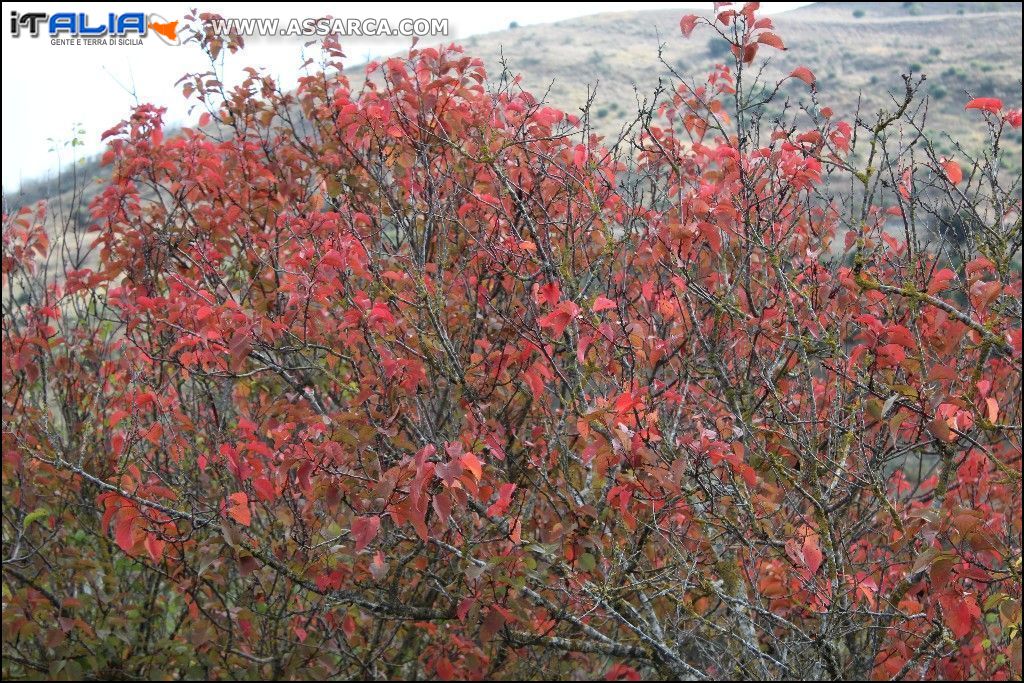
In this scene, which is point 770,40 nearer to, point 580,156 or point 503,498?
point 580,156

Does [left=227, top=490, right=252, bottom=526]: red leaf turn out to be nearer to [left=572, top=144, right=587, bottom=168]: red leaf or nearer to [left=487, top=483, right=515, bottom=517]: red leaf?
[left=487, top=483, right=515, bottom=517]: red leaf

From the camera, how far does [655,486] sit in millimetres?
3240

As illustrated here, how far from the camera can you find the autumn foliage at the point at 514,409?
3.34 meters

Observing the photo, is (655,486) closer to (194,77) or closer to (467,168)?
(467,168)

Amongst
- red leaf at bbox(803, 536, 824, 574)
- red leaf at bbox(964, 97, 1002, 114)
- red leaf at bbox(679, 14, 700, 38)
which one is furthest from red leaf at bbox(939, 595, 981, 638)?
red leaf at bbox(679, 14, 700, 38)

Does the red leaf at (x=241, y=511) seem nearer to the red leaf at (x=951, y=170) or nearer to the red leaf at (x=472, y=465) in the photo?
the red leaf at (x=472, y=465)

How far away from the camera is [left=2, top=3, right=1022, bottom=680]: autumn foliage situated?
3.34m

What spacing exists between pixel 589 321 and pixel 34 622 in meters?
3.18

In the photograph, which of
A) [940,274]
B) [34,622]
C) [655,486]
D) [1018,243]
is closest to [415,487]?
[655,486]

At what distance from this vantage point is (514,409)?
4.19 m

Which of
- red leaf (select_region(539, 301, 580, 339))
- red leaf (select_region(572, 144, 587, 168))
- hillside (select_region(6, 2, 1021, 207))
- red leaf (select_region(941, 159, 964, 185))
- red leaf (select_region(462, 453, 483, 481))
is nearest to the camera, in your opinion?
red leaf (select_region(462, 453, 483, 481))

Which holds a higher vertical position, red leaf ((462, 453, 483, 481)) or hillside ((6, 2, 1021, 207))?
hillside ((6, 2, 1021, 207))

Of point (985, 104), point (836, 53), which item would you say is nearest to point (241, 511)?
point (985, 104)

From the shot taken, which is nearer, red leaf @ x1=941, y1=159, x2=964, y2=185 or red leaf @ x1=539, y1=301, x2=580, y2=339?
red leaf @ x1=539, y1=301, x2=580, y2=339
